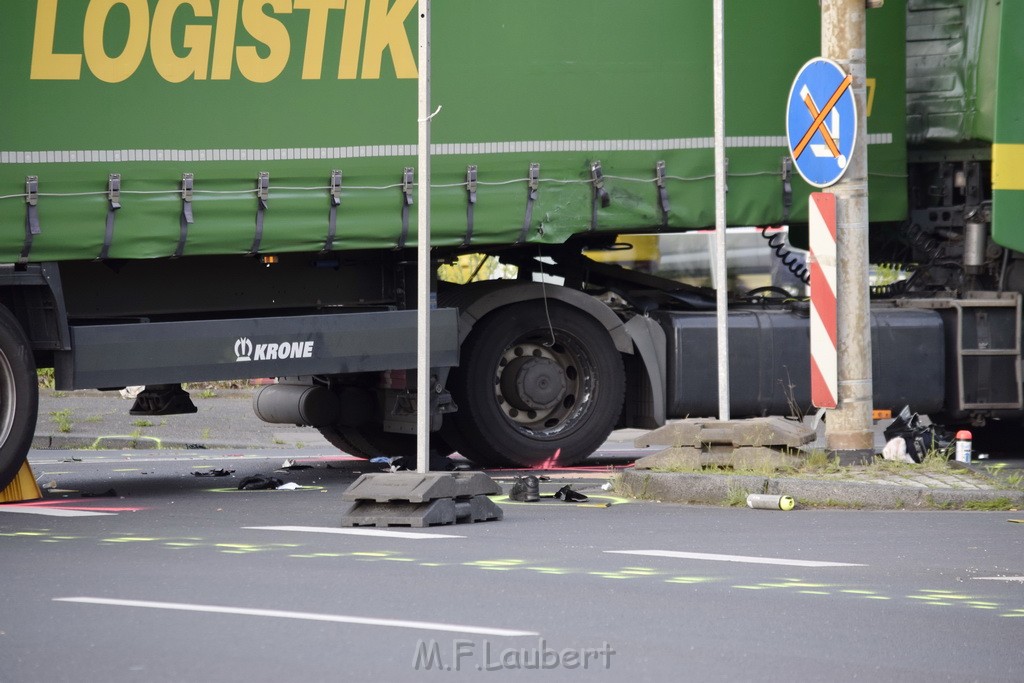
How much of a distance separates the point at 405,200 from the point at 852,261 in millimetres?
3208

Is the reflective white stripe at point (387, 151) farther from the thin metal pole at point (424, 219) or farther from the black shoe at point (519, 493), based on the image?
the black shoe at point (519, 493)

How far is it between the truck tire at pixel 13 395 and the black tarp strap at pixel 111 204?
807 mm

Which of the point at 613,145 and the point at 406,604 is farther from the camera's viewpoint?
the point at 613,145

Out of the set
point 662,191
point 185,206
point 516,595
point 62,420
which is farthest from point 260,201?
point 62,420

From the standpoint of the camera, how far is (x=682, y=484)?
11.5 meters

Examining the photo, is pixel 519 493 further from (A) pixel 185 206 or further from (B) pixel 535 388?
(A) pixel 185 206

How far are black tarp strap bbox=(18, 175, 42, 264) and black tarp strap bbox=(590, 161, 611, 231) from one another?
4.24 m

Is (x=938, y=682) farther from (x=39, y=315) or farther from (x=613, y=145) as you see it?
(x=613, y=145)

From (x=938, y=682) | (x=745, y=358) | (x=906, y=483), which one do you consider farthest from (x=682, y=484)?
(x=938, y=682)

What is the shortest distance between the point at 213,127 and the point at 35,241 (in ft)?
4.88

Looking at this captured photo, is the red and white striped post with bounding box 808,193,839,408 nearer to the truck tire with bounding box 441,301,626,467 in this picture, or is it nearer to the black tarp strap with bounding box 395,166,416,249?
the truck tire with bounding box 441,301,626,467

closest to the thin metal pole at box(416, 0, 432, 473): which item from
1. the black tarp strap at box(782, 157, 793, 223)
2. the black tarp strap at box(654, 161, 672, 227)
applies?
the black tarp strap at box(654, 161, 672, 227)

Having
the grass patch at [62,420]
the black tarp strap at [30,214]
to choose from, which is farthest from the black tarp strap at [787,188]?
the grass patch at [62,420]

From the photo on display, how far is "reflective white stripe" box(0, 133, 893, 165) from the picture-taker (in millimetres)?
11789
